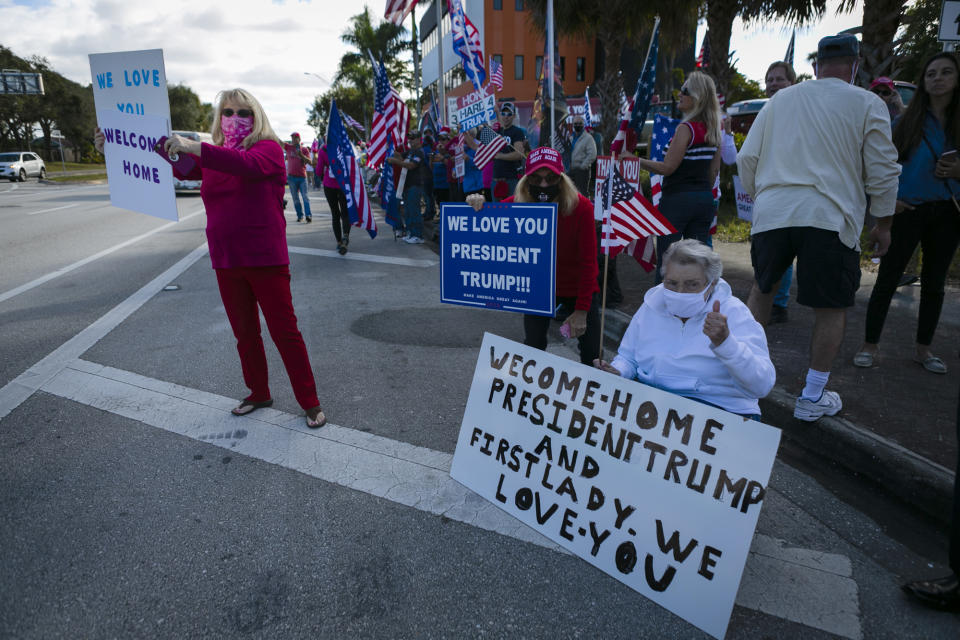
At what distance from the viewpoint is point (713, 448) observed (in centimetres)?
209

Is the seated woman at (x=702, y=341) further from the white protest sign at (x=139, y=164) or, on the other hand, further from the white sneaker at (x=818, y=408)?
the white protest sign at (x=139, y=164)

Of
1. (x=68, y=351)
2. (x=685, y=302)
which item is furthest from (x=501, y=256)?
(x=68, y=351)

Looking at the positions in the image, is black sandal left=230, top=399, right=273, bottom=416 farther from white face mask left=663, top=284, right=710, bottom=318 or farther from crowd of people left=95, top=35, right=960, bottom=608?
white face mask left=663, top=284, right=710, bottom=318

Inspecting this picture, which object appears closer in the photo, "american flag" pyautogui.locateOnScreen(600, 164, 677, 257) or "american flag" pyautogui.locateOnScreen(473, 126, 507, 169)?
"american flag" pyautogui.locateOnScreen(600, 164, 677, 257)

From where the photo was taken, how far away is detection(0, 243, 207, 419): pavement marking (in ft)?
13.3

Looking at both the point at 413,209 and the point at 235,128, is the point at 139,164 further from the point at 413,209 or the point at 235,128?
the point at 413,209

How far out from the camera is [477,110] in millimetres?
9305

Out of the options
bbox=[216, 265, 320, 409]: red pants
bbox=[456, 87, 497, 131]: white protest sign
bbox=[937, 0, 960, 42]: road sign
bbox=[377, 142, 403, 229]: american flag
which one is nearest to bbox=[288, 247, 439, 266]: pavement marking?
bbox=[377, 142, 403, 229]: american flag

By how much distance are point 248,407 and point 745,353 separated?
3019 mm

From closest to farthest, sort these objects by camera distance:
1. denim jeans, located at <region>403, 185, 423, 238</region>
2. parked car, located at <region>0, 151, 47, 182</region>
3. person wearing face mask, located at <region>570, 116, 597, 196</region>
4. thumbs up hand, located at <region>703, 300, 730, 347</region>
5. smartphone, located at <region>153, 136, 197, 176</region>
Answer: thumbs up hand, located at <region>703, 300, 730, 347</region> → smartphone, located at <region>153, 136, 197, 176</region> → person wearing face mask, located at <region>570, 116, 597, 196</region> → denim jeans, located at <region>403, 185, 423, 238</region> → parked car, located at <region>0, 151, 47, 182</region>

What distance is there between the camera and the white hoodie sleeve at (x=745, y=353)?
7.27 ft

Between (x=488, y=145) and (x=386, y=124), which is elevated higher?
(x=386, y=124)

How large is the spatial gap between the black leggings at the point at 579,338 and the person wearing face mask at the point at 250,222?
1389 mm

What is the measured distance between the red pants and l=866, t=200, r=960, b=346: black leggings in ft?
12.9
